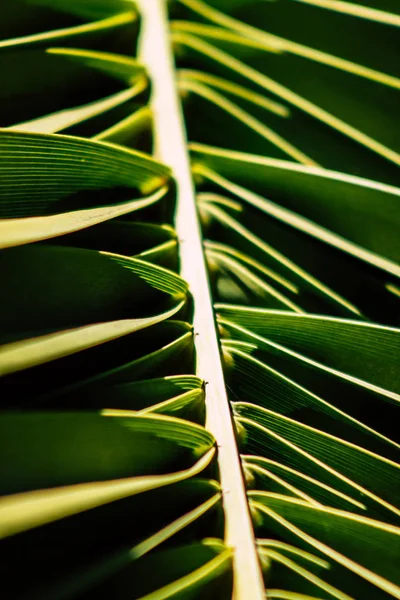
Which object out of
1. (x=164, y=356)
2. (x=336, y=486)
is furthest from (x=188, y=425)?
(x=336, y=486)

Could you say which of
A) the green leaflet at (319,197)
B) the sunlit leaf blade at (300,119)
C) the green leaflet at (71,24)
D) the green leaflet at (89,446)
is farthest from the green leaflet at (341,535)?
the green leaflet at (71,24)

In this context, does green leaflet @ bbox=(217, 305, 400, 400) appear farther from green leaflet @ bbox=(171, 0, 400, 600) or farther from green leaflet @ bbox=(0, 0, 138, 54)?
green leaflet @ bbox=(0, 0, 138, 54)

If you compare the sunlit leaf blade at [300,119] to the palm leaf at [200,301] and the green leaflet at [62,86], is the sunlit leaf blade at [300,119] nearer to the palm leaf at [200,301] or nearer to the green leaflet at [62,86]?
the palm leaf at [200,301]

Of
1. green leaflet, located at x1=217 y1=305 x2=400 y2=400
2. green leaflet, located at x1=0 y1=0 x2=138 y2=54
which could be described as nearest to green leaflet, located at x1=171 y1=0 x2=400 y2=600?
green leaflet, located at x1=217 y1=305 x2=400 y2=400

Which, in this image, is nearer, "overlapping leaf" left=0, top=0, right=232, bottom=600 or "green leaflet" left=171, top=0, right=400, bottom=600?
"overlapping leaf" left=0, top=0, right=232, bottom=600

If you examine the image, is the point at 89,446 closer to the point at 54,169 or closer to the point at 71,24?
the point at 54,169

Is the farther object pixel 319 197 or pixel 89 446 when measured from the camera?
pixel 319 197

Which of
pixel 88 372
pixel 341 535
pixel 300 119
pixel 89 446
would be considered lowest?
pixel 341 535

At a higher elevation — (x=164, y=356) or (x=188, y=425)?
(x=164, y=356)

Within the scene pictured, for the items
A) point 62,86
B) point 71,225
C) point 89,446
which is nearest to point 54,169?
point 71,225

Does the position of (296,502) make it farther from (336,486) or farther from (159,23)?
(159,23)

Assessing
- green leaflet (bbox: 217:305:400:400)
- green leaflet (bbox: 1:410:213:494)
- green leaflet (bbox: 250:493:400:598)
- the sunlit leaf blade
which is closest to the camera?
green leaflet (bbox: 1:410:213:494)
